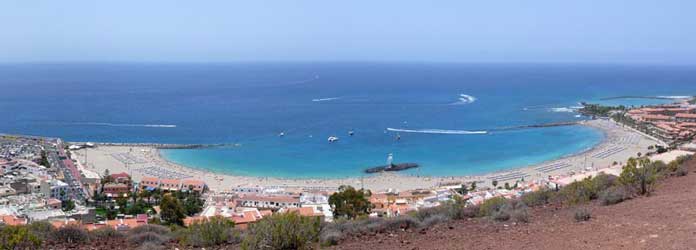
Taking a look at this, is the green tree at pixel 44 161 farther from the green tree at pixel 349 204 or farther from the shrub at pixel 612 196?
the shrub at pixel 612 196

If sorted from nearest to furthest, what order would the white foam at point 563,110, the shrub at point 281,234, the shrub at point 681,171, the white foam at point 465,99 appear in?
1. the shrub at point 281,234
2. the shrub at point 681,171
3. the white foam at point 563,110
4. the white foam at point 465,99

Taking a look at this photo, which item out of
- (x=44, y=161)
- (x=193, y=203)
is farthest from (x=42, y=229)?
(x=44, y=161)

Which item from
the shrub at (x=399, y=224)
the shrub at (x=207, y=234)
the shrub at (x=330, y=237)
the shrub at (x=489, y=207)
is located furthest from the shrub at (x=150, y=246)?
the shrub at (x=489, y=207)

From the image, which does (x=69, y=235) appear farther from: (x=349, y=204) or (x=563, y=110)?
(x=563, y=110)

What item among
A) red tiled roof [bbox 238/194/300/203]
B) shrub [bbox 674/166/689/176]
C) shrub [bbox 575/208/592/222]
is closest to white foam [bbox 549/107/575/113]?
red tiled roof [bbox 238/194/300/203]

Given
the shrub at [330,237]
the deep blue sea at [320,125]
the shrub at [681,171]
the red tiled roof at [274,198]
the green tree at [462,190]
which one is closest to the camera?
the shrub at [330,237]

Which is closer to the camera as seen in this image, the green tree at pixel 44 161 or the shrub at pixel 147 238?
the shrub at pixel 147 238

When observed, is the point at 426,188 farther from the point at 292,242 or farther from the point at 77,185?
the point at 292,242
